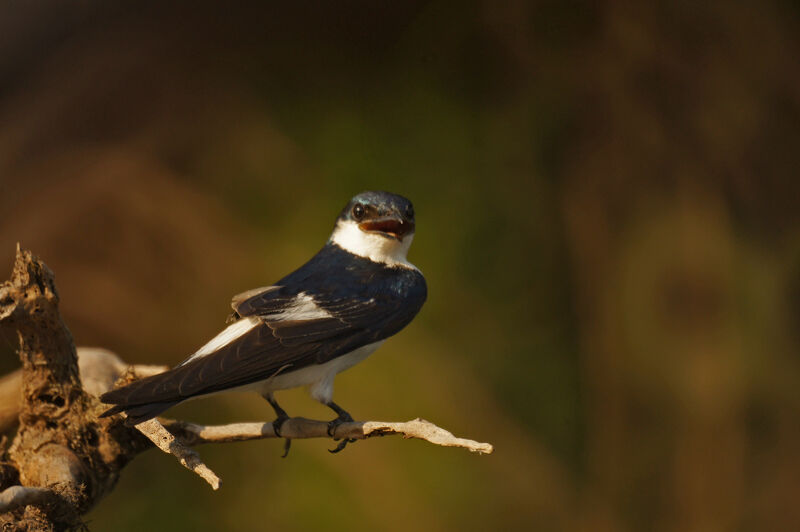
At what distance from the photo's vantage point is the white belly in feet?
5.31

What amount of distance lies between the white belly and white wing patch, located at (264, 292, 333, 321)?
0.30 feet

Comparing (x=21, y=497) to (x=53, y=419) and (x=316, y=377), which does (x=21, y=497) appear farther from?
(x=316, y=377)

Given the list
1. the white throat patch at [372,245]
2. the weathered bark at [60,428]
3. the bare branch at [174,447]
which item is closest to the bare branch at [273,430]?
the weathered bark at [60,428]

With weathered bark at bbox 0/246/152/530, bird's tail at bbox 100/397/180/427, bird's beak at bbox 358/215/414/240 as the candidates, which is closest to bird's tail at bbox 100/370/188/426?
bird's tail at bbox 100/397/180/427

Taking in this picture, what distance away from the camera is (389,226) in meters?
1.84

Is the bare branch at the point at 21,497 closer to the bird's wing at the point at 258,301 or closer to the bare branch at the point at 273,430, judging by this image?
the bare branch at the point at 273,430

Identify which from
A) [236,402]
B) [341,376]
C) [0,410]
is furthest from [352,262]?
[236,402]

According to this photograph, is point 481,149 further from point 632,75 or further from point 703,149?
point 703,149

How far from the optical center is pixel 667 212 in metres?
3.14

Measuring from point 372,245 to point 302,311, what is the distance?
31 centimetres

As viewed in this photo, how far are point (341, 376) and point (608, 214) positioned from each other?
1139 mm

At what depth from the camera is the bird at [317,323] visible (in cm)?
140

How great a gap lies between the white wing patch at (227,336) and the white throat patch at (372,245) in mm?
360

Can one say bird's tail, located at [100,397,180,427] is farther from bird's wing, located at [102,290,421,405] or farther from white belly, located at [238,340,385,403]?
white belly, located at [238,340,385,403]
